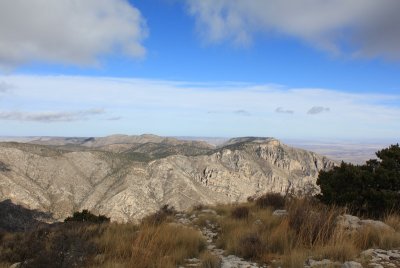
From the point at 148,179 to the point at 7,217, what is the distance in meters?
63.7

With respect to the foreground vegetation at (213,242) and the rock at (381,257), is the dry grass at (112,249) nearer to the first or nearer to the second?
the foreground vegetation at (213,242)

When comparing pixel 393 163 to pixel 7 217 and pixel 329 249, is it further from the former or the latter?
pixel 7 217

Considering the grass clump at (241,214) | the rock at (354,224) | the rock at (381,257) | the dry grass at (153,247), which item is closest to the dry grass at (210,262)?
the dry grass at (153,247)

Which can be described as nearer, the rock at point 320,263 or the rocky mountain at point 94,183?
the rock at point 320,263

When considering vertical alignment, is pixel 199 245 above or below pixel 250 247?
below

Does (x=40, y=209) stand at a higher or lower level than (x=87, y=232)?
lower

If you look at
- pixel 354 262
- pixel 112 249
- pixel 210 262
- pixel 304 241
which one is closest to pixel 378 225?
pixel 304 241

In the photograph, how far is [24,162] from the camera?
15938 centimetres

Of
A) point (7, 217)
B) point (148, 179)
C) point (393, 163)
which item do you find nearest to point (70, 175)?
point (148, 179)

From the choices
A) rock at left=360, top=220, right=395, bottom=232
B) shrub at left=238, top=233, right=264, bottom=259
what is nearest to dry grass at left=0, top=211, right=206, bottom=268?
shrub at left=238, top=233, right=264, bottom=259

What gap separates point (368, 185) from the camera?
12742 millimetres

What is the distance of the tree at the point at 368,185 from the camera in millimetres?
12000

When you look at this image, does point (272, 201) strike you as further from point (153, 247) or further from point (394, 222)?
point (153, 247)

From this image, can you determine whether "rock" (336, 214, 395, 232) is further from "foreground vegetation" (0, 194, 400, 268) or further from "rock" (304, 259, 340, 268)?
"rock" (304, 259, 340, 268)
